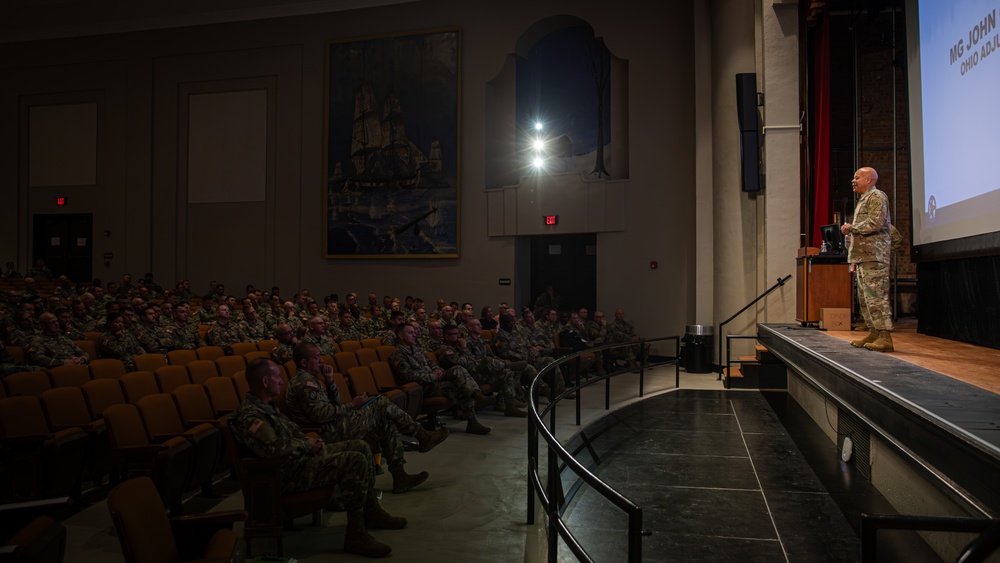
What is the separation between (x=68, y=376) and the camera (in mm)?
5270

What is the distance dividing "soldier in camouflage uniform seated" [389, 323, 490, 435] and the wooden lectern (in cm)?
374

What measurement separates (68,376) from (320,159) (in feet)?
37.4

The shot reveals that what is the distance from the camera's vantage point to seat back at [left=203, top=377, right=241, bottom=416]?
505 centimetres

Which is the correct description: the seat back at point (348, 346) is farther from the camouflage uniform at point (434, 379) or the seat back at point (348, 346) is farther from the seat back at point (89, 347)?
the seat back at point (89, 347)

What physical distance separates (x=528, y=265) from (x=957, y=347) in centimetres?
1054

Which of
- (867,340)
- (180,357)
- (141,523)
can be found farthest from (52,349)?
(867,340)

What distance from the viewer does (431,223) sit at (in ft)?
50.0

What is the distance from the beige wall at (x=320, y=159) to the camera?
505 inches

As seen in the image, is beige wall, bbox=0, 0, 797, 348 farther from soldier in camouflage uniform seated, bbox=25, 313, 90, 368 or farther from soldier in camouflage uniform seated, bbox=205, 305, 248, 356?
soldier in camouflage uniform seated, bbox=25, 313, 90, 368

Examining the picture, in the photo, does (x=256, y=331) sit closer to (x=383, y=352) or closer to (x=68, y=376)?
(x=383, y=352)

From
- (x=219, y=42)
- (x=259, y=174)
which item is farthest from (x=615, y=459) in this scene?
(x=219, y=42)

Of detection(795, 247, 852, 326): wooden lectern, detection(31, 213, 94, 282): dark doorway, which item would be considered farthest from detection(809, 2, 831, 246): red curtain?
detection(31, 213, 94, 282): dark doorway

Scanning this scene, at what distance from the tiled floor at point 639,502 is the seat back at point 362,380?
2.51ft

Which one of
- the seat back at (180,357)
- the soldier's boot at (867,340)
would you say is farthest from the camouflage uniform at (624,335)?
the seat back at (180,357)
